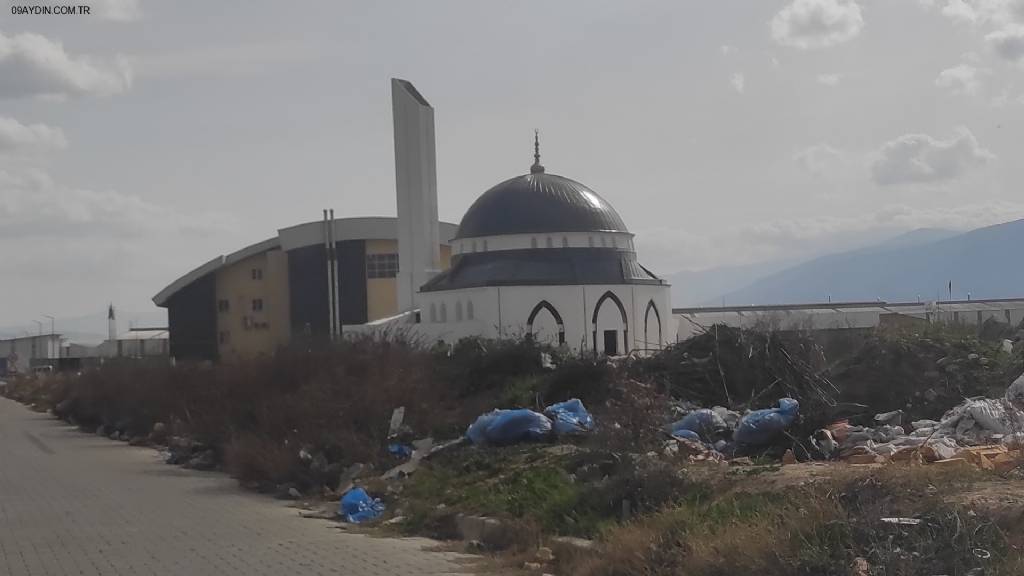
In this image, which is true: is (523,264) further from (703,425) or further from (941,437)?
(941,437)

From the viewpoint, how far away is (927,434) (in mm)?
12273

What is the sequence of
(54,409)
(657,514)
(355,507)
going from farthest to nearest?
(54,409) < (355,507) < (657,514)

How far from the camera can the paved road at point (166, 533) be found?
10344 mm

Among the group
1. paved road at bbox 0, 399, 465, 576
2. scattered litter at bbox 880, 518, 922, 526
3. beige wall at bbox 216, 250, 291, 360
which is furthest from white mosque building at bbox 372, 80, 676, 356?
scattered litter at bbox 880, 518, 922, 526

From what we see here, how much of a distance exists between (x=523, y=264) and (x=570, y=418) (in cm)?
4092

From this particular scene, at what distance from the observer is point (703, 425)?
13812 mm

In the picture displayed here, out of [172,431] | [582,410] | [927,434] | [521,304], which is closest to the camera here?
[927,434]

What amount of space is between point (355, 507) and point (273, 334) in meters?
53.2

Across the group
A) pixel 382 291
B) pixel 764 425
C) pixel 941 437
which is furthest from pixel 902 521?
pixel 382 291

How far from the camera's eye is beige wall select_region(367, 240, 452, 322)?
64125 mm

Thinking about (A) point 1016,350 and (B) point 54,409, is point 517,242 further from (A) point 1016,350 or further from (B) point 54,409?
(A) point 1016,350

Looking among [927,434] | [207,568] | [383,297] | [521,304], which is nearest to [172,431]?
[207,568]

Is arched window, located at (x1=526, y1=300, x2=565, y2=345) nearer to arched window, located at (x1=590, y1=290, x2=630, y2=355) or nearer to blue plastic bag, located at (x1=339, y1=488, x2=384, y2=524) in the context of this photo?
arched window, located at (x1=590, y1=290, x2=630, y2=355)

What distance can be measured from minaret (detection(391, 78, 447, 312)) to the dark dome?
6.52ft
